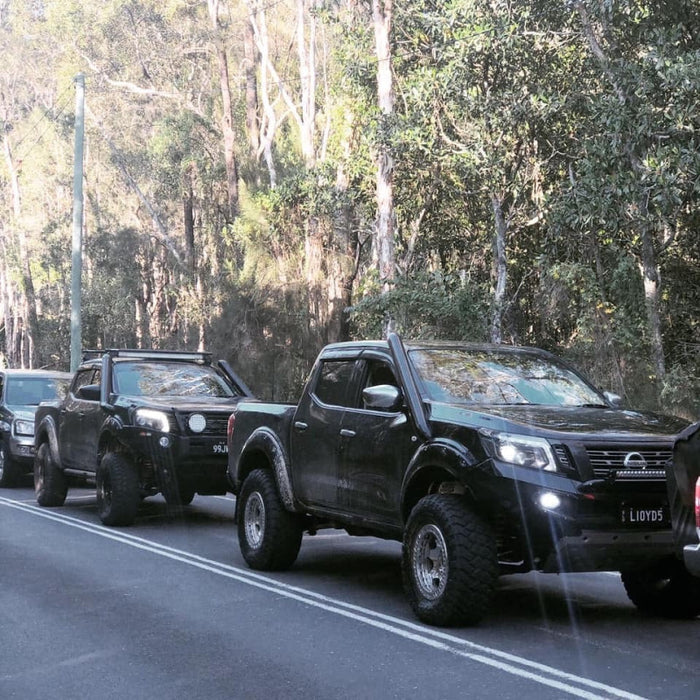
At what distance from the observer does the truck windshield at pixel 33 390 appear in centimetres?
1934

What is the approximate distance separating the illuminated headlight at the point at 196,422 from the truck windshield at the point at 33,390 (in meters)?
7.01

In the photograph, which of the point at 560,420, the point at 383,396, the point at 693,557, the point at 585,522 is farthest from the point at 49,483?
the point at 693,557

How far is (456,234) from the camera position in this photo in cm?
2739

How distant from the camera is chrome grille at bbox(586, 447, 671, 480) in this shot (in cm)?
731

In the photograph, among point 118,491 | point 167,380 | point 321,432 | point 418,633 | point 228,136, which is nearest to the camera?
point 418,633

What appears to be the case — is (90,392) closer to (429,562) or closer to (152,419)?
(152,419)

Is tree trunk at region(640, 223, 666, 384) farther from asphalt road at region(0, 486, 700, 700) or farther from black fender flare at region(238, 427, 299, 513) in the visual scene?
black fender flare at region(238, 427, 299, 513)

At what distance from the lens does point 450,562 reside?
7.31 meters

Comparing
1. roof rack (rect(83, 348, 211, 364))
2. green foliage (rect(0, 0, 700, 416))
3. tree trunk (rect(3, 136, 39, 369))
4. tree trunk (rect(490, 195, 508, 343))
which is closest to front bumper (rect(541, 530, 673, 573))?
roof rack (rect(83, 348, 211, 364))

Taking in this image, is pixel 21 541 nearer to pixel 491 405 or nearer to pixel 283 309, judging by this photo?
pixel 491 405

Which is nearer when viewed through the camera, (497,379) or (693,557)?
(693,557)

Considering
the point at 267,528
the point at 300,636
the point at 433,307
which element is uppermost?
the point at 433,307

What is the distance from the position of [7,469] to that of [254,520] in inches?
369

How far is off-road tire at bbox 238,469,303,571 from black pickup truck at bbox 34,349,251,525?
267 centimetres
